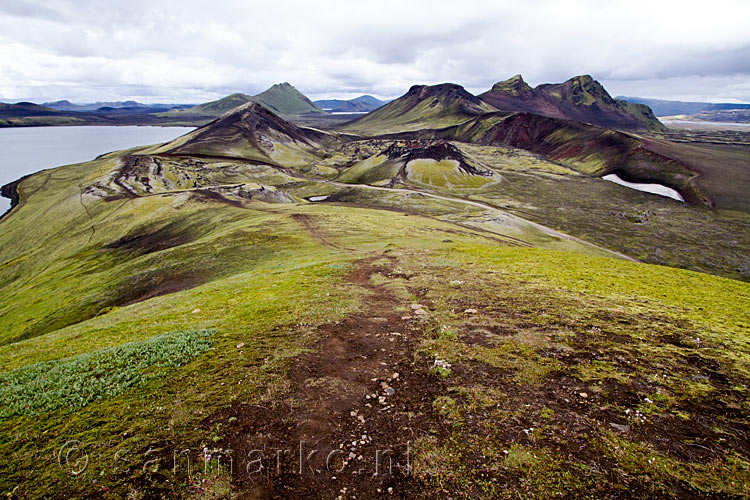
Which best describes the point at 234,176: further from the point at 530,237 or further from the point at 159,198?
the point at 530,237

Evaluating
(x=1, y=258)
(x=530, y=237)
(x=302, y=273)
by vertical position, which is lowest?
(x=1, y=258)

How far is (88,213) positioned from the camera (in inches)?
4188

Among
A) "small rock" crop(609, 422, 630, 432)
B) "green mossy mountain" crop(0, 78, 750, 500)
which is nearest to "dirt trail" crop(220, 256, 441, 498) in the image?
"green mossy mountain" crop(0, 78, 750, 500)

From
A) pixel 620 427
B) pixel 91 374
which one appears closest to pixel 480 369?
pixel 620 427

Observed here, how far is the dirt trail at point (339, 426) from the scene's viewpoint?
8961mm

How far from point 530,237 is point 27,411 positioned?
306 ft

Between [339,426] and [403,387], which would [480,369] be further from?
[339,426]

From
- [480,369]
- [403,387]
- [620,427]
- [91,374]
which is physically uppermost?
[620,427]

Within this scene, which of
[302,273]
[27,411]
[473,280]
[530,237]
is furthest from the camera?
[530,237]

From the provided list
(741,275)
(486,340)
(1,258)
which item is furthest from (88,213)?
(741,275)

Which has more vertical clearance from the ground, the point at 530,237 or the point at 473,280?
the point at 473,280

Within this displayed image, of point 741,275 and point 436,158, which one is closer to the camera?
point 741,275

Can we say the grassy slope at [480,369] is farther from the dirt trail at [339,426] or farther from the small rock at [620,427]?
the dirt trail at [339,426]

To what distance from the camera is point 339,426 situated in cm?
1105
